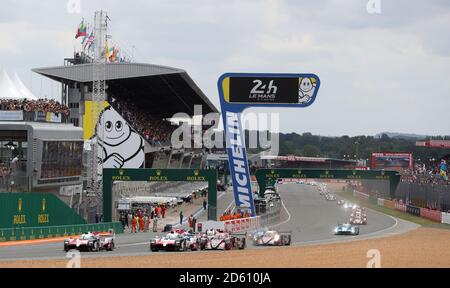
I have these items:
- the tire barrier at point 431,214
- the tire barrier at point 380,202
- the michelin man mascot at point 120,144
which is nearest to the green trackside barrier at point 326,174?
the tire barrier at point 380,202

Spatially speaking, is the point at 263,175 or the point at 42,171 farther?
the point at 263,175

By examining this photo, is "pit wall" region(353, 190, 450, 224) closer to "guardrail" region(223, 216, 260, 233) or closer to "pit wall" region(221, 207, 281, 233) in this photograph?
"pit wall" region(221, 207, 281, 233)

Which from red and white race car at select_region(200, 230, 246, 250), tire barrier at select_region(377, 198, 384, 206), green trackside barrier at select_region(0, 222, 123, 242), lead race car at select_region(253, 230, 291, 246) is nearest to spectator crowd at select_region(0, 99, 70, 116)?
green trackside barrier at select_region(0, 222, 123, 242)

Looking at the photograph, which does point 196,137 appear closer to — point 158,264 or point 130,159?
point 130,159

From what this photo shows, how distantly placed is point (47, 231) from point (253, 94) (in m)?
15.1

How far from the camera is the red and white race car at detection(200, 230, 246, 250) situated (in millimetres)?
34500

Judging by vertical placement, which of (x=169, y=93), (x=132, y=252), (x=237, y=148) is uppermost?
(x=169, y=93)

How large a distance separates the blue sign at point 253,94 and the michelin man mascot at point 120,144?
113 feet

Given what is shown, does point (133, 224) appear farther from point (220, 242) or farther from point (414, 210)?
point (414, 210)

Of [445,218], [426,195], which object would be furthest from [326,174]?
[445,218]

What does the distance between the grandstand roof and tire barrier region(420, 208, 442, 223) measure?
2713 centimetres

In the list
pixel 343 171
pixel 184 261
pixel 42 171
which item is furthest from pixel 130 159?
pixel 184 261

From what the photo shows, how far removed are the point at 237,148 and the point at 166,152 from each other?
51.3 metres
